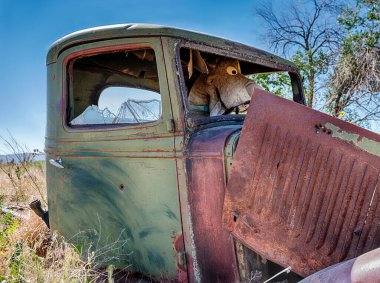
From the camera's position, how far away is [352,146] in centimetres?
160

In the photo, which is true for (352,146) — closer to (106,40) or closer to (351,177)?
(351,177)

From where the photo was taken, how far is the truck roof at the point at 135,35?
2162 millimetres

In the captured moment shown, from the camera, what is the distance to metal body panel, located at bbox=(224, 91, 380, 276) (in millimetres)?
1604

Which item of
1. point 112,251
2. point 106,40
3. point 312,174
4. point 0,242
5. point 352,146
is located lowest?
point 0,242

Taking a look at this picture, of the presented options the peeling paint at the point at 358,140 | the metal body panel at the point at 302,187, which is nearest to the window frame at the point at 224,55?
the metal body panel at the point at 302,187

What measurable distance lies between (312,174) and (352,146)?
0.21 m

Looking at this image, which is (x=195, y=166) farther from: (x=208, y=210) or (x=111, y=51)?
(x=111, y=51)

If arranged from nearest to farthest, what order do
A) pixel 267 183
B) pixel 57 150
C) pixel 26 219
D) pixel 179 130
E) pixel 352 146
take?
pixel 352 146
pixel 267 183
pixel 179 130
pixel 57 150
pixel 26 219

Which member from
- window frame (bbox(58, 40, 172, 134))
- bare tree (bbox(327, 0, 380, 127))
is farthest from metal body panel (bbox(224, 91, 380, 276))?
bare tree (bbox(327, 0, 380, 127))

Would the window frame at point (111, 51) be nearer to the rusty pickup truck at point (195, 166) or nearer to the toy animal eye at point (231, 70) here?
the rusty pickup truck at point (195, 166)

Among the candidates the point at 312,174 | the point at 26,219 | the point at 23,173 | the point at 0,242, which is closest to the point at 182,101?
the point at 312,174

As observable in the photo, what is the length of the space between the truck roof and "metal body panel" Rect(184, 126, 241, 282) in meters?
0.60

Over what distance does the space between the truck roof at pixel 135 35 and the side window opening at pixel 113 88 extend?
167 mm

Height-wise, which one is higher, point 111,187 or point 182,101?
point 182,101
